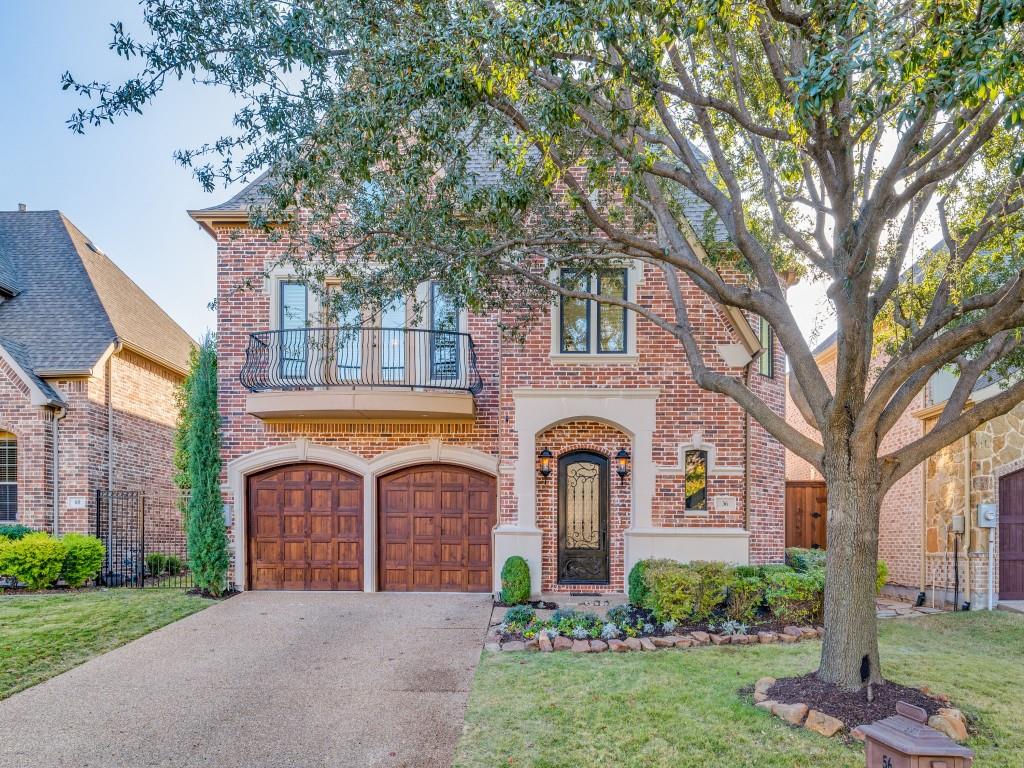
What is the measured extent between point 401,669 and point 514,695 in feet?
5.09

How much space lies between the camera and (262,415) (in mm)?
11055

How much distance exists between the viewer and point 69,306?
14.0 m

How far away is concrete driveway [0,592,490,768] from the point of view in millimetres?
4984

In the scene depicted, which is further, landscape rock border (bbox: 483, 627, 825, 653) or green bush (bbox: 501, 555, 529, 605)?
green bush (bbox: 501, 555, 529, 605)

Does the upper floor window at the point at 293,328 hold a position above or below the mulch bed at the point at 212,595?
above

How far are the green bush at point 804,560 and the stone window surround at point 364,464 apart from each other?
5.27m

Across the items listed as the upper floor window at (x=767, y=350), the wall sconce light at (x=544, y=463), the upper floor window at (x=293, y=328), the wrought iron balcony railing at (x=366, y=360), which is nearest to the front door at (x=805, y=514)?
the upper floor window at (x=767, y=350)

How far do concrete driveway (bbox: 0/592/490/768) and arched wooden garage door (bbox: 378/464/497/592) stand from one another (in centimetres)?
214

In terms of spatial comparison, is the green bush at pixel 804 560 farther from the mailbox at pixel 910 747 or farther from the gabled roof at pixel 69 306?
the gabled roof at pixel 69 306

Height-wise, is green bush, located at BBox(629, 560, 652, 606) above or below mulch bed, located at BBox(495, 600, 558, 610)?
above

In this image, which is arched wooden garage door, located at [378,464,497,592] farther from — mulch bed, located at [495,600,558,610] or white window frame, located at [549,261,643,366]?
white window frame, located at [549,261,643,366]

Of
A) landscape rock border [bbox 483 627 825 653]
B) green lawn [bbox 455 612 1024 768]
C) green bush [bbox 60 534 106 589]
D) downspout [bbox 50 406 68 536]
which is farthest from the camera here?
downspout [bbox 50 406 68 536]

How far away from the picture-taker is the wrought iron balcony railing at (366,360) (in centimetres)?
1115

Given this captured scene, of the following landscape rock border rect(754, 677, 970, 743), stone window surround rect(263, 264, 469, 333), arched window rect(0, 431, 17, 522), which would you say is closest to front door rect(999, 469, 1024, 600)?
landscape rock border rect(754, 677, 970, 743)
